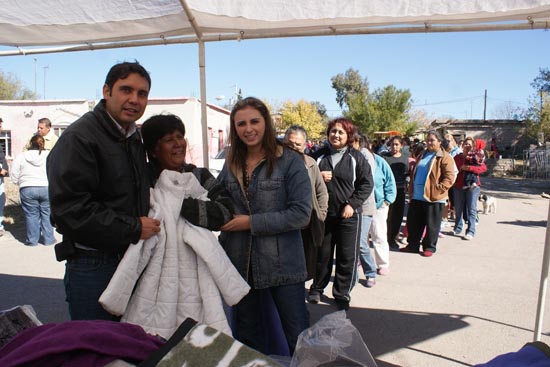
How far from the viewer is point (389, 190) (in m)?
6.04

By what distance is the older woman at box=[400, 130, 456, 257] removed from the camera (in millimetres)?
6957

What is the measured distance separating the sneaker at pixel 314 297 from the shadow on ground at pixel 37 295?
8.28 feet

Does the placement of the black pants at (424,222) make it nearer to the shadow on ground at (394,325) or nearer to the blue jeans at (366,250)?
the blue jeans at (366,250)

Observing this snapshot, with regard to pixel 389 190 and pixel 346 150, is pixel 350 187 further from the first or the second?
pixel 389 190

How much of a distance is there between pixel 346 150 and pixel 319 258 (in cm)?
121

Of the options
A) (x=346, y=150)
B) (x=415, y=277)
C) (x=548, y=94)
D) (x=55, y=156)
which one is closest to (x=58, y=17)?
(x=55, y=156)

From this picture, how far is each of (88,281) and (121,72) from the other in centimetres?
94

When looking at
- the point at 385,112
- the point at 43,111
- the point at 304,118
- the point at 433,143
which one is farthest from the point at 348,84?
the point at 433,143

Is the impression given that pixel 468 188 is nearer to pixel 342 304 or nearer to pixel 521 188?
pixel 342 304

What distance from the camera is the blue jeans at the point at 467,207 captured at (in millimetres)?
8086

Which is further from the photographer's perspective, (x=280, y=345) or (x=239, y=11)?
(x=280, y=345)

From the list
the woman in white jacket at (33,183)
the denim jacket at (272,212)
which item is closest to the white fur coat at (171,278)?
the denim jacket at (272,212)

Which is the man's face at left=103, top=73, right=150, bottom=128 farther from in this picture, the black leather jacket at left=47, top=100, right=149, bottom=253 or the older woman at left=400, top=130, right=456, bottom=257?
the older woman at left=400, top=130, right=456, bottom=257

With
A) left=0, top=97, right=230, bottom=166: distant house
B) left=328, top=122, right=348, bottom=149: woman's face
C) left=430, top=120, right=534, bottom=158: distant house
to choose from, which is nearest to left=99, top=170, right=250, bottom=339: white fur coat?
left=328, top=122, right=348, bottom=149: woman's face
